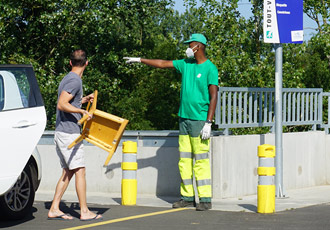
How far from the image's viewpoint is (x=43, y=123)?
812 centimetres

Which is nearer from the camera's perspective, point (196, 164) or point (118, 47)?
point (196, 164)

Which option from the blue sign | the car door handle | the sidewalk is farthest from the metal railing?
the car door handle

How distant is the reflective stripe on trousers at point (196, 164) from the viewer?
931 centimetres

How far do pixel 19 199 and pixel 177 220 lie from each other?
71.1 inches

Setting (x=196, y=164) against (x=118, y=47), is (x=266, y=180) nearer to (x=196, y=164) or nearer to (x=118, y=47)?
(x=196, y=164)

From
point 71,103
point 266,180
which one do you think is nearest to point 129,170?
point 71,103

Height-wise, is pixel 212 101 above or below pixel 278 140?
above

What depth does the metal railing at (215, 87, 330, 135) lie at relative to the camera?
Answer: 10.8 meters

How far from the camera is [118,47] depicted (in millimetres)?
23703

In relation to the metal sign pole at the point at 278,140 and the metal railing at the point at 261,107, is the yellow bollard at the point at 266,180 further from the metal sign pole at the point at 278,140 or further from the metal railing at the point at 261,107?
the metal sign pole at the point at 278,140

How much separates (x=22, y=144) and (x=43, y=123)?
40cm

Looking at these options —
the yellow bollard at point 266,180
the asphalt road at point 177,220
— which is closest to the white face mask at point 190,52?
the yellow bollard at point 266,180

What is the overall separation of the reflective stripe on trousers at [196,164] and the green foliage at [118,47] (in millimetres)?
6560

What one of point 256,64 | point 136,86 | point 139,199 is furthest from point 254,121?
point 256,64
